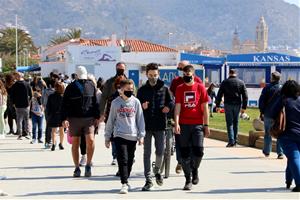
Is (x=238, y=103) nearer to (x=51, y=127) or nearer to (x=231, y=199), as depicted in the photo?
(x=51, y=127)

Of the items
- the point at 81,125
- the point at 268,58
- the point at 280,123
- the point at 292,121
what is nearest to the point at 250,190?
the point at 280,123

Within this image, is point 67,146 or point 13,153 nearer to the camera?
point 13,153

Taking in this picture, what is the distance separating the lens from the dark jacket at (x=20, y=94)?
65.8 ft

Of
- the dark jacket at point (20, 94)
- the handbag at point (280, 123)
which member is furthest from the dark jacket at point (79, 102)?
the dark jacket at point (20, 94)

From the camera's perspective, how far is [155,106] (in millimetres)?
10984

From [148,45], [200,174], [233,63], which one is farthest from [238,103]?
[148,45]

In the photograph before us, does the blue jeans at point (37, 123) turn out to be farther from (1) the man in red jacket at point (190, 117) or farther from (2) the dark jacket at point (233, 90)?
(1) the man in red jacket at point (190, 117)

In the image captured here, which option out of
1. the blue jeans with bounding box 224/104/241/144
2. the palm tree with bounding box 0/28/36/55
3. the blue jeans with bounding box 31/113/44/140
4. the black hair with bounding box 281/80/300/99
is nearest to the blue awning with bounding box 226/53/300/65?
the blue jeans with bounding box 31/113/44/140

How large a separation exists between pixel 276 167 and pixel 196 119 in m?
3.36

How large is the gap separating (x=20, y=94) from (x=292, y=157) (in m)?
11.0

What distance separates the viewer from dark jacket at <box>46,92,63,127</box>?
1750cm

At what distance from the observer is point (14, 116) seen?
74.4 feet

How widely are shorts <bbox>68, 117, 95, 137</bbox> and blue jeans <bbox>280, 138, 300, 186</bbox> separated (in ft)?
10.6

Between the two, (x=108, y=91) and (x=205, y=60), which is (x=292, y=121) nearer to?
(x=108, y=91)
